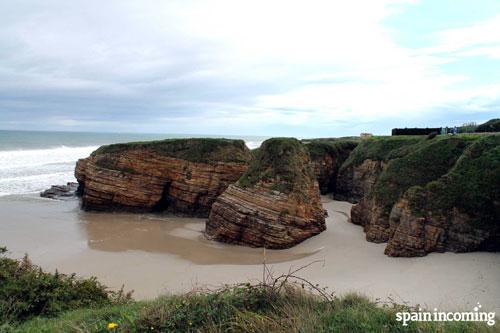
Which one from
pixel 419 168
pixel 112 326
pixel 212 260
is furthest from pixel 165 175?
pixel 112 326

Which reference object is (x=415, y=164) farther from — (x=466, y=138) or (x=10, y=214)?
(x=10, y=214)

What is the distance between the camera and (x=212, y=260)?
13.4 meters

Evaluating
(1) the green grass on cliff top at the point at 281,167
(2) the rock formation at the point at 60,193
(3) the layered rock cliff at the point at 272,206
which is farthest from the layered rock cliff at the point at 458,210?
(2) the rock formation at the point at 60,193

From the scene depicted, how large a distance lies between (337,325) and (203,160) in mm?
17138

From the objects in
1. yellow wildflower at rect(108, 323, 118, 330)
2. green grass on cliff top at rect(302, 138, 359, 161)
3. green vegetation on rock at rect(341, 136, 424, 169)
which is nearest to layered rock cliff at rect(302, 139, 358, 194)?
green grass on cliff top at rect(302, 138, 359, 161)

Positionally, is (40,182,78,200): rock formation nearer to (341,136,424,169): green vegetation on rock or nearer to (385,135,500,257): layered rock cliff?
(341,136,424,169): green vegetation on rock

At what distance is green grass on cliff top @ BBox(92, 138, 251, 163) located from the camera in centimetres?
2197

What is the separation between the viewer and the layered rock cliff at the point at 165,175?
21.5m

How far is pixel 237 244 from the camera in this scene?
1485 cm

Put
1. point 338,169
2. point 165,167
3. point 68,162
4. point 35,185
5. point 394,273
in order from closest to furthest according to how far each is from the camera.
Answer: point 394,273 < point 165,167 < point 338,169 < point 35,185 < point 68,162

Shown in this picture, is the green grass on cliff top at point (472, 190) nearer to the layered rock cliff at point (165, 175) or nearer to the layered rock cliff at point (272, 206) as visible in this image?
the layered rock cliff at point (272, 206)

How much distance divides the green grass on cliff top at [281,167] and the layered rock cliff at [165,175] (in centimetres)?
538

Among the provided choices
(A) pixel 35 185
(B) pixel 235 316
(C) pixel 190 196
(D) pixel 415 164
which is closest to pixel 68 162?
(A) pixel 35 185

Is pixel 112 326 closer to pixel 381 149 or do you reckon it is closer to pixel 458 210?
pixel 458 210
